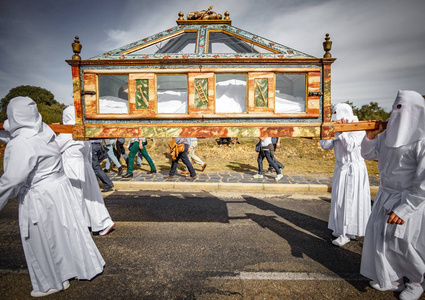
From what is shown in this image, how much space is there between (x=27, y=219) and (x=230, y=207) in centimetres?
392

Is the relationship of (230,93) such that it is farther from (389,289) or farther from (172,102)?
(389,289)

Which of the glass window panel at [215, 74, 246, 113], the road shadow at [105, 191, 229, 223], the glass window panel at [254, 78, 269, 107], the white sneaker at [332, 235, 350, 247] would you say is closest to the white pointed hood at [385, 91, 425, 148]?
the glass window panel at [254, 78, 269, 107]

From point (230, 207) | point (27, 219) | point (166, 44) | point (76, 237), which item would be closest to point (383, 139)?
point (166, 44)

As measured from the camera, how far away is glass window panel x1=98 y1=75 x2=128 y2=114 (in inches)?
120

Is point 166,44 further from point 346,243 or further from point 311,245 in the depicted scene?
point 346,243

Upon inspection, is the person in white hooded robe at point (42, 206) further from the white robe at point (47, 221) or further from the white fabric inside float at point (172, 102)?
the white fabric inside float at point (172, 102)

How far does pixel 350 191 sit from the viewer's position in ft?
11.9

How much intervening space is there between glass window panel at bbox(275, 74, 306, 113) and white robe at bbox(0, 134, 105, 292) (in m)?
2.92

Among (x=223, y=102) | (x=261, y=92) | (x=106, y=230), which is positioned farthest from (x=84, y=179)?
(x=261, y=92)

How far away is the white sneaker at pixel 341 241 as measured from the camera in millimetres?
3635

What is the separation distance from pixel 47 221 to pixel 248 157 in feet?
33.2

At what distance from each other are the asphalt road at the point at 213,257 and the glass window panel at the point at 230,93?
2212 mm

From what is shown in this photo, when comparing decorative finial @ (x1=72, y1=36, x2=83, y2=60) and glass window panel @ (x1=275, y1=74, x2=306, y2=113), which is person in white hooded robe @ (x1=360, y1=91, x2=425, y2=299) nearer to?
glass window panel @ (x1=275, y1=74, x2=306, y2=113)

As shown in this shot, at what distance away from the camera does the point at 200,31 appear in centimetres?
322
